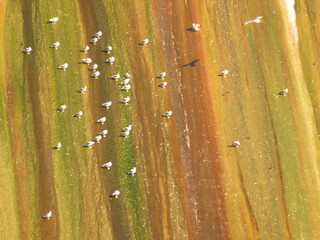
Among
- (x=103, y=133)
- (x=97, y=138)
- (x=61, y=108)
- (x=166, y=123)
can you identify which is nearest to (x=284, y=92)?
(x=166, y=123)

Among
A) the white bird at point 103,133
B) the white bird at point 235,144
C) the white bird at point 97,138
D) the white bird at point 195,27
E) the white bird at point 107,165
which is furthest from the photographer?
the white bird at point 195,27

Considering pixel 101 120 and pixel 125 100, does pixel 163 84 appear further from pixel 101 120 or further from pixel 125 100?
pixel 101 120

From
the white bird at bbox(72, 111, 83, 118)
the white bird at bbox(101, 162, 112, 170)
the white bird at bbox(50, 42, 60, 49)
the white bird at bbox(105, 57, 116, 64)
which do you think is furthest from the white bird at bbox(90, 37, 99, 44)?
the white bird at bbox(101, 162, 112, 170)

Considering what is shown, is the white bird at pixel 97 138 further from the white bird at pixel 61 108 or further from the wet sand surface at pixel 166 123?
the white bird at pixel 61 108

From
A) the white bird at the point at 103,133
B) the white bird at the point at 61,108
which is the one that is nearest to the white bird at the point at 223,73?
the white bird at the point at 103,133

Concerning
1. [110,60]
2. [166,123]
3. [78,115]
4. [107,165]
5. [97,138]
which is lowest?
[107,165]

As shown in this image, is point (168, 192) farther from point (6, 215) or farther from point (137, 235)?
point (6, 215)

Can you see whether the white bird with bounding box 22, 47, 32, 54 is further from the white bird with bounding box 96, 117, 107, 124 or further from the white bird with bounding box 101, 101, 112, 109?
the white bird with bounding box 96, 117, 107, 124

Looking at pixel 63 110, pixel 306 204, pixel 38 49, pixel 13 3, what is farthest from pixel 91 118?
pixel 306 204
